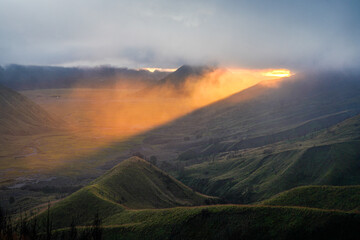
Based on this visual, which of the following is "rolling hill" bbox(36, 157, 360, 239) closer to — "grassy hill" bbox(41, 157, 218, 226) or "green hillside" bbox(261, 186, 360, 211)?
"grassy hill" bbox(41, 157, 218, 226)

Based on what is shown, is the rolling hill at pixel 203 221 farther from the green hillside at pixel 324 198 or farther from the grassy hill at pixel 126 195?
the green hillside at pixel 324 198

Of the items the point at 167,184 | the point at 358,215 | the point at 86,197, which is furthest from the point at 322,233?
the point at 167,184

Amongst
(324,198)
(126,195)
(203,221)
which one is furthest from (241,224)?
(126,195)

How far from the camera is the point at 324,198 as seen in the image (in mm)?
87438

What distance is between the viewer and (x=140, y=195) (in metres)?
127

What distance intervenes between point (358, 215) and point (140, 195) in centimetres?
8367

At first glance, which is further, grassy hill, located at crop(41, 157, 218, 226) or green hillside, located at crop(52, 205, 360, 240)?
grassy hill, located at crop(41, 157, 218, 226)

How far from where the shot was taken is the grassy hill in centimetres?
9750

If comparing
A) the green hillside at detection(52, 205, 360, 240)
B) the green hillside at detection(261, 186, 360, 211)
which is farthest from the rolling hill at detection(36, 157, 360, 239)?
the green hillside at detection(261, 186, 360, 211)

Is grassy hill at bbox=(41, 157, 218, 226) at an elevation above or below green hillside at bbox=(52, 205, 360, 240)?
below

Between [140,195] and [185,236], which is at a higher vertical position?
[185,236]

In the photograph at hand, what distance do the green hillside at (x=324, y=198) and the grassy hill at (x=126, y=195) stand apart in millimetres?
47988

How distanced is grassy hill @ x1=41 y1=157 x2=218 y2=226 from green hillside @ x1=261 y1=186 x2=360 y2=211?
48.0 metres

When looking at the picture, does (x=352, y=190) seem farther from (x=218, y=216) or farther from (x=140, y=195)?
(x=140, y=195)
